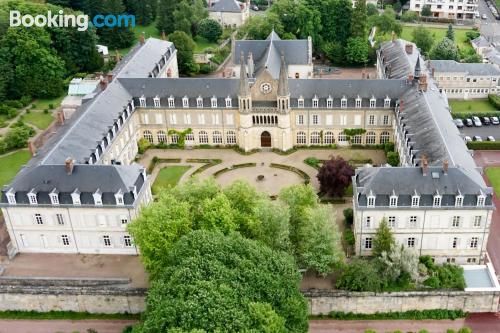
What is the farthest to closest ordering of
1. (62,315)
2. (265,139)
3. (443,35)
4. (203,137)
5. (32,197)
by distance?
(443,35)
(203,137)
(265,139)
(32,197)
(62,315)

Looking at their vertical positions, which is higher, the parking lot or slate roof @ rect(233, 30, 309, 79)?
slate roof @ rect(233, 30, 309, 79)

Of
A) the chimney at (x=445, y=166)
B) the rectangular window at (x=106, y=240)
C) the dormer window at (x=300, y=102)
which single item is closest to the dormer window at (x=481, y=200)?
the chimney at (x=445, y=166)

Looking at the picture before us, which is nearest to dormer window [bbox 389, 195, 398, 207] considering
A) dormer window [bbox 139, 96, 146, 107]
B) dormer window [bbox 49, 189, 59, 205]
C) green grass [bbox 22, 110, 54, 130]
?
dormer window [bbox 49, 189, 59, 205]

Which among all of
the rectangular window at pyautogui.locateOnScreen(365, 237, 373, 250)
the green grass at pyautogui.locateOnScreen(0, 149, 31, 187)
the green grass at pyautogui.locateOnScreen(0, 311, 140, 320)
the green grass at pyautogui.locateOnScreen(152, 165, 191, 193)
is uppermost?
the rectangular window at pyautogui.locateOnScreen(365, 237, 373, 250)

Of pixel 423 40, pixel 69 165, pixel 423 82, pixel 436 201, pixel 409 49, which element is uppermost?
pixel 423 82

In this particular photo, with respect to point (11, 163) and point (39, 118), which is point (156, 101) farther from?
point (39, 118)

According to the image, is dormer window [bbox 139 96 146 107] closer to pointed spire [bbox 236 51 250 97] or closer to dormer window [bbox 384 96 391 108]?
pointed spire [bbox 236 51 250 97]

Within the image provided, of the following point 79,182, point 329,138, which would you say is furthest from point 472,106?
point 79,182
